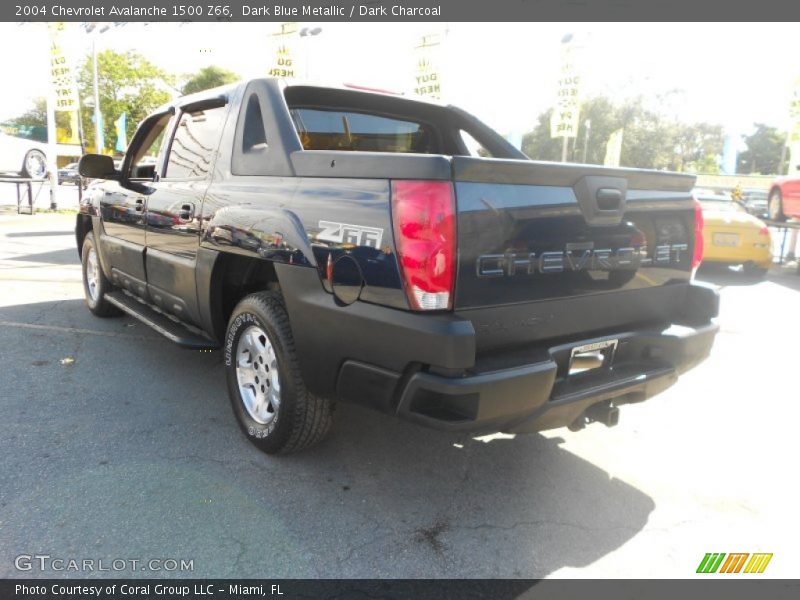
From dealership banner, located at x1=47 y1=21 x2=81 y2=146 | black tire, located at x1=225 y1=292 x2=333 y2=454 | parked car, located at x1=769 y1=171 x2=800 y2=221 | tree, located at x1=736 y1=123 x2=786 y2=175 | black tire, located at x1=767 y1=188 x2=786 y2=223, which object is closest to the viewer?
black tire, located at x1=225 y1=292 x2=333 y2=454

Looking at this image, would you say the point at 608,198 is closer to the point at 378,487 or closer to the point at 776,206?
the point at 378,487

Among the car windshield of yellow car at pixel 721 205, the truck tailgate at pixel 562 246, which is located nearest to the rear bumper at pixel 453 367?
the truck tailgate at pixel 562 246

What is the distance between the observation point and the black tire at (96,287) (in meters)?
5.49

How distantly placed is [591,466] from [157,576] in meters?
2.16

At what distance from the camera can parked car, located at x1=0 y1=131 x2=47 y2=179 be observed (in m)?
18.6

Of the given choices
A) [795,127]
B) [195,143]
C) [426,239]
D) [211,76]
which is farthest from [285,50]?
[426,239]

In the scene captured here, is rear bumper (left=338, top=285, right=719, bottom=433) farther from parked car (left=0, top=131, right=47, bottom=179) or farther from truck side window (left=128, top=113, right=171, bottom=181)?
parked car (left=0, top=131, right=47, bottom=179)

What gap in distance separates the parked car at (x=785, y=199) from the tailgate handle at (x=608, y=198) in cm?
1107

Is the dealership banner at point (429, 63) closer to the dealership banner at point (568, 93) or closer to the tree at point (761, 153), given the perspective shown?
the dealership banner at point (568, 93)

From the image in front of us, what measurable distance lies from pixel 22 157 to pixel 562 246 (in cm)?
2143

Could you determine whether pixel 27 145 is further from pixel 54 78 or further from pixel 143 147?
pixel 143 147

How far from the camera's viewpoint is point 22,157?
1908 cm

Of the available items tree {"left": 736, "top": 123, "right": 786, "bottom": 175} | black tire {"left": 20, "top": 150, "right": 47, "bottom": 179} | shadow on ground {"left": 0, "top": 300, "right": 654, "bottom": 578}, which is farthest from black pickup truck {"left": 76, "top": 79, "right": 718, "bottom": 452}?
tree {"left": 736, "top": 123, "right": 786, "bottom": 175}

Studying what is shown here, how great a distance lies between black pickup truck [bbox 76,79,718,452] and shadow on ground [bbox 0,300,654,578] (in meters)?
0.32
